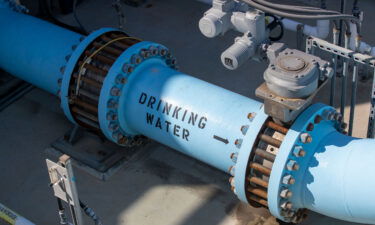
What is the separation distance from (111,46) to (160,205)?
1446 millimetres

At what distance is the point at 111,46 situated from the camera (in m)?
5.64

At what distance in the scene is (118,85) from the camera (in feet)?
17.7

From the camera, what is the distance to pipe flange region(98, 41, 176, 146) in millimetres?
5371

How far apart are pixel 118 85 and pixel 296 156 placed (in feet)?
5.68

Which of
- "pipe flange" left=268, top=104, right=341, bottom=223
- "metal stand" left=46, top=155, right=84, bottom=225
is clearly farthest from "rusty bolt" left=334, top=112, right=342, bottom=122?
"metal stand" left=46, top=155, right=84, bottom=225

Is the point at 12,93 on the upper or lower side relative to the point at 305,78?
lower

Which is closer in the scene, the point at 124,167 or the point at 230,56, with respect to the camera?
the point at 230,56

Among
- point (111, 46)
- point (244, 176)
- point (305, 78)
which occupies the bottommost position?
point (244, 176)

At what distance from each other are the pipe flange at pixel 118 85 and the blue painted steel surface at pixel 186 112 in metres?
0.03

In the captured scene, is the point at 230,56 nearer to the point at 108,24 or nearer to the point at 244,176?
the point at 244,176

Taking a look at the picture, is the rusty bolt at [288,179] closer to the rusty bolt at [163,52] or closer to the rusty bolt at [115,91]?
the rusty bolt at [115,91]

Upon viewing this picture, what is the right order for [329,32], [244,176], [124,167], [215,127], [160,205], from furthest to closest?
[329,32]
[124,167]
[160,205]
[215,127]
[244,176]

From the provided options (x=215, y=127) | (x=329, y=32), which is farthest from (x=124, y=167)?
(x=329, y=32)

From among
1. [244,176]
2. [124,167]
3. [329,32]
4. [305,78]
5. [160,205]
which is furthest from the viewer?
[329,32]
